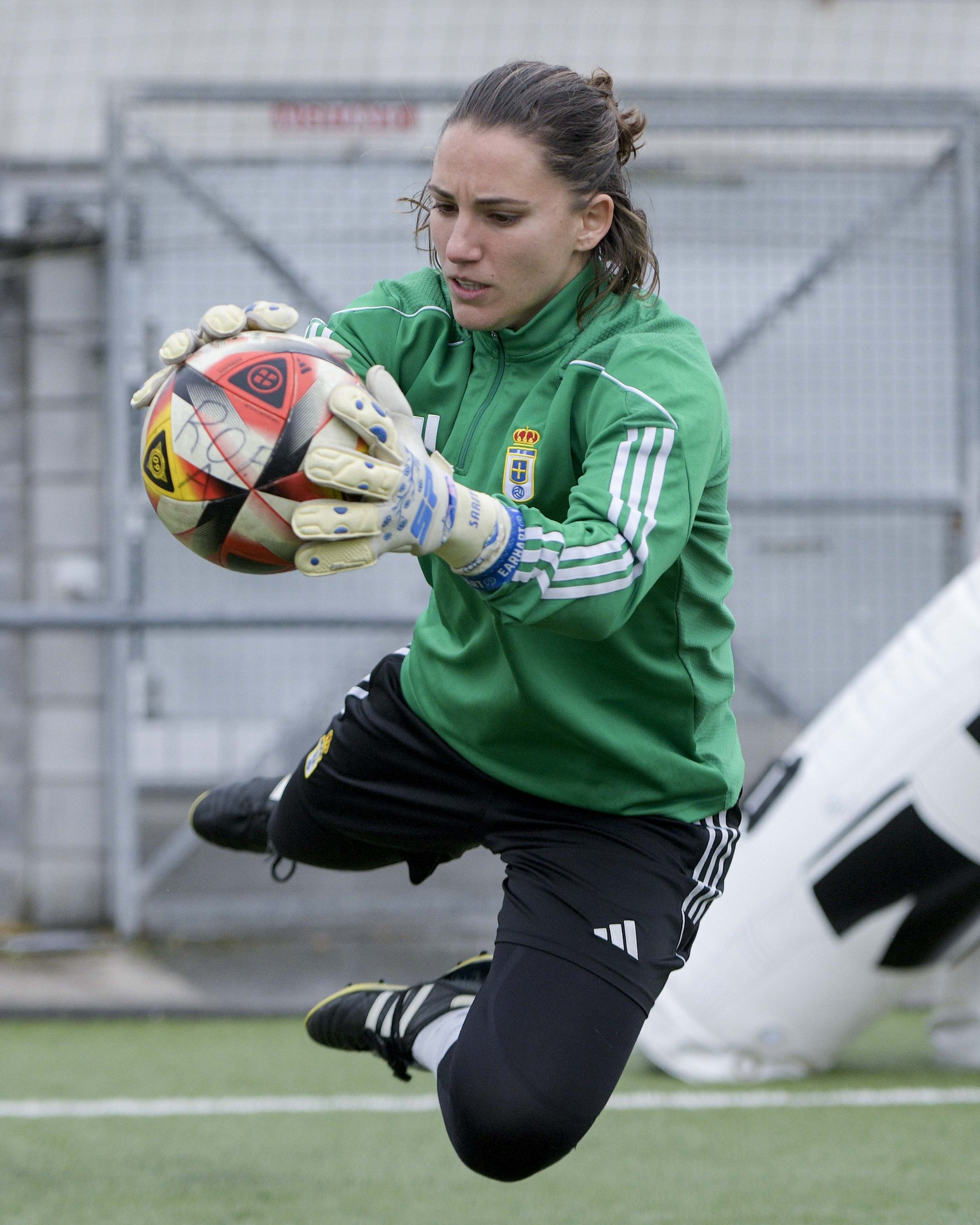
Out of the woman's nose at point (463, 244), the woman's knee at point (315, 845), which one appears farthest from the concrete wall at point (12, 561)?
the woman's nose at point (463, 244)

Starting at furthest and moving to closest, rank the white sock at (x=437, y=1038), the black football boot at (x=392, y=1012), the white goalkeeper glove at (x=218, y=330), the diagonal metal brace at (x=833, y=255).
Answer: the diagonal metal brace at (x=833, y=255)
the black football boot at (x=392, y=1012)
the white sock at (x=437, y=1038)
the white goalkeeper glove at (x=218, y=330)

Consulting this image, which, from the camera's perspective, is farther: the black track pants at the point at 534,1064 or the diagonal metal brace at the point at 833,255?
the diagonal metal brace at the point at 833,255

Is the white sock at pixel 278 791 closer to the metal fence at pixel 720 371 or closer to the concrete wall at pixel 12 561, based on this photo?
the metal fence at pixel 720 371

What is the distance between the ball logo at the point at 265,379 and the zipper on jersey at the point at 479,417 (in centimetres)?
45

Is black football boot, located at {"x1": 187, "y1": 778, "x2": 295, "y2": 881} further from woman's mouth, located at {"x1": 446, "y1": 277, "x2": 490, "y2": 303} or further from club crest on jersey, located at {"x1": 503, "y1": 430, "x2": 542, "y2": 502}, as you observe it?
woman's mouth, located at {"x1": 446, "y1": 277, "x2": 490, "y2": 303}

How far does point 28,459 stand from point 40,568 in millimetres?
495

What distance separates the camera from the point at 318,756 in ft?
9.80

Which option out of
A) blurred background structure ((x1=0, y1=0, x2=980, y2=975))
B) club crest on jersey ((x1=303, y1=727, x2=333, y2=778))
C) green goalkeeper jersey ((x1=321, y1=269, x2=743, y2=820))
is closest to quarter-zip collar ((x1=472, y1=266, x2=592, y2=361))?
green goalkeeper jersey ((x1=321, y1=269, x2=743, y2=820))

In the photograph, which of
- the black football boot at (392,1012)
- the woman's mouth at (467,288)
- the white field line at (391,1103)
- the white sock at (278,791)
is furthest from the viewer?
the white field line at (391,1103)

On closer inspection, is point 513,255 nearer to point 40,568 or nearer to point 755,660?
point 755,660

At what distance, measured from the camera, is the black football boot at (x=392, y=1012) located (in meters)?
2.78

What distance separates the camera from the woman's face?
2.24 m

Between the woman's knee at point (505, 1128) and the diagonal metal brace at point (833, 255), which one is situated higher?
the diagonal metal brace at point (833, 255)

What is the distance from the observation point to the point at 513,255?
2301 millimetres
